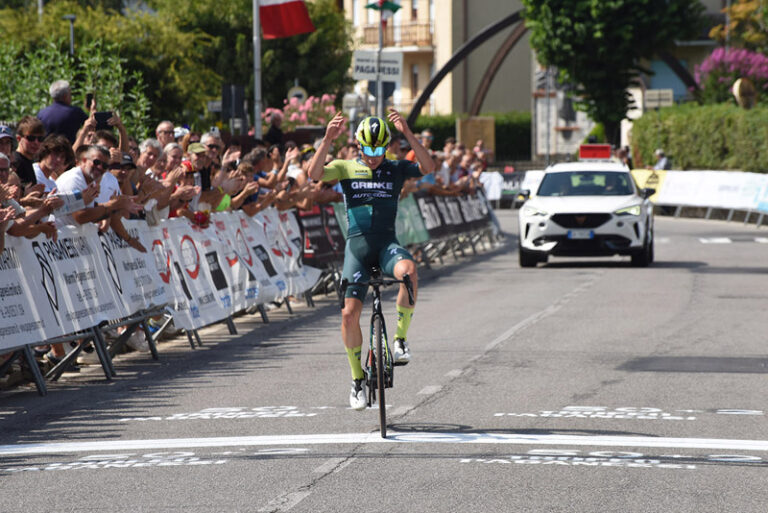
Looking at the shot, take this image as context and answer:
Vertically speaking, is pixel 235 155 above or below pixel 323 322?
above

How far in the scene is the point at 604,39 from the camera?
6266cm

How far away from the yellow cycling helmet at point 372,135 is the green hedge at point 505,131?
2903 inches

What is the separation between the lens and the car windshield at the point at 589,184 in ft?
85.1

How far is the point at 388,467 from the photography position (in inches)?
327

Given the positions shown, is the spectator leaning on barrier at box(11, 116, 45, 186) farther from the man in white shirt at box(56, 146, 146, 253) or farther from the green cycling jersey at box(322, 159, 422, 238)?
the green cycling jersey at box(322, 159, 422, 238)

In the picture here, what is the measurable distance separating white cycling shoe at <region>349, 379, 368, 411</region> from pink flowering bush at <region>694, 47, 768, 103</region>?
152ft

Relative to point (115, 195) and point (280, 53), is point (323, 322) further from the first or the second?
point (280, 53)

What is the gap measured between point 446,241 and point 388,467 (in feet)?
68.0

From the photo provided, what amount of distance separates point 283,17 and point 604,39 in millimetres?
32788

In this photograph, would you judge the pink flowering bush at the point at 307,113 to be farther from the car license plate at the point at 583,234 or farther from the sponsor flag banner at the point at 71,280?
the sponsor flag banner at the point at 71,280

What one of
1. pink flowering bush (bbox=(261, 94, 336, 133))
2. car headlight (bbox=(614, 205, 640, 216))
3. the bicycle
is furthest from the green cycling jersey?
pink flowering bush (bbox=(261, 94, 336, 133))

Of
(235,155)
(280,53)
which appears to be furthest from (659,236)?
(280,53)

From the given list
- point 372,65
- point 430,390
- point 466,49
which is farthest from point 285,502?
point 466,49

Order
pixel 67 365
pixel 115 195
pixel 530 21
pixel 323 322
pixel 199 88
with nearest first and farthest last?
pixel 67 365 → pixel 115 195 → pixel 323 322 → pixel 199 88 → pixel 530 21
